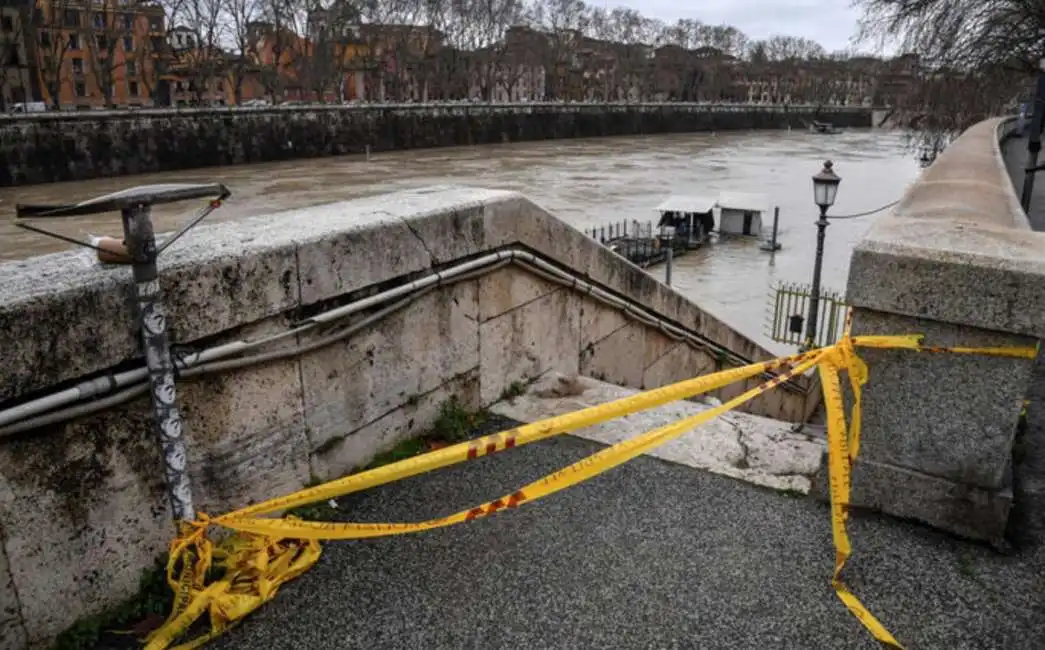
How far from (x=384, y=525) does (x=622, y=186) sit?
148 feet

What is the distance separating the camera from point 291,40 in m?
77.4

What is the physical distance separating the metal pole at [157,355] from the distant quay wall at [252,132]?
1729 inches

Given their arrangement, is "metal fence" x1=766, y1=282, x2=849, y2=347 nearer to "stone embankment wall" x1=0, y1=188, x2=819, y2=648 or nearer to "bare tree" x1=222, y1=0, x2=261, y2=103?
"stone embankment wall" x1=0, y1=188, x2=819, y2=648

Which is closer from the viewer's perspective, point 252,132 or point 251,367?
point 251,367

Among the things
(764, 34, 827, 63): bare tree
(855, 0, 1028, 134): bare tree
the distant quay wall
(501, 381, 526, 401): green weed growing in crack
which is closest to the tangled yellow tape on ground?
(501, 381, 526, 401): green weed growing in crack

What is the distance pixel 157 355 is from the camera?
278cm

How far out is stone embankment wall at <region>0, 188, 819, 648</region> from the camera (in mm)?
2580

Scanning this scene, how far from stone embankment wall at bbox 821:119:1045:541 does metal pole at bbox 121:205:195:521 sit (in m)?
2.73

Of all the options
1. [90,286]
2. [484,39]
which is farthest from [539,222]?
[484,39]

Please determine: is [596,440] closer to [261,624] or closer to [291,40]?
[261,624]

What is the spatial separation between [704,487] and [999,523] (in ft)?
4.07

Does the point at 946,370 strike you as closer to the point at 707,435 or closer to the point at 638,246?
the point at 707,435

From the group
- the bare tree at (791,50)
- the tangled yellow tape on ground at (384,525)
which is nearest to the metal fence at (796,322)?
the tangled yellow tape on ground at (384,525)

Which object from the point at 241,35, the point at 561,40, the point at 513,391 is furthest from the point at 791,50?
the point at 513,391
